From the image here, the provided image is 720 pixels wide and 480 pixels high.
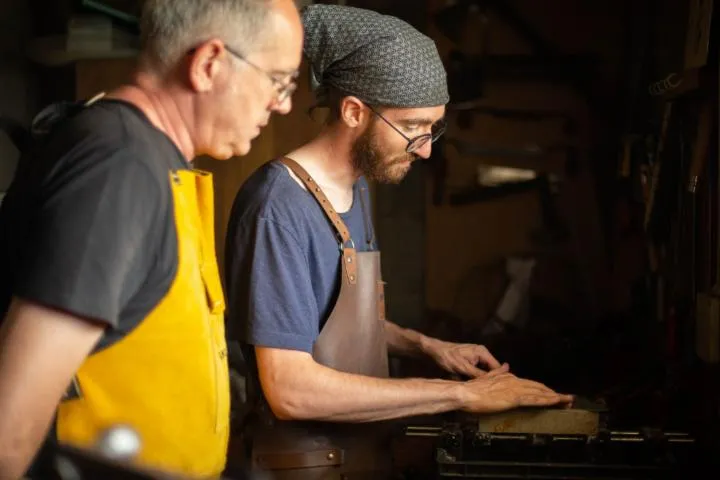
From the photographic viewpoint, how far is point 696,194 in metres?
2.11

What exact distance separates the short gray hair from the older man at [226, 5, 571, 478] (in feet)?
1.51

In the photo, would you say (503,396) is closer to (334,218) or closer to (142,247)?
(334,218)

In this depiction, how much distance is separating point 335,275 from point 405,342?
0.41 m

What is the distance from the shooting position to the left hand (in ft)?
6.39

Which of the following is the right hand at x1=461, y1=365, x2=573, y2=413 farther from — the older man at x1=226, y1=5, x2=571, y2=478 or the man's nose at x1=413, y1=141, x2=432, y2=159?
the man's nose at x1=413, y1=141, x2=432, y2=159

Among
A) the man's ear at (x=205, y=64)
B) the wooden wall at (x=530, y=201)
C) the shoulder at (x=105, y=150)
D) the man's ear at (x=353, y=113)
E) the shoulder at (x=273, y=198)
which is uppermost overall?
the man's ear at (x=205, y=64)

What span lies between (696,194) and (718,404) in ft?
1.59

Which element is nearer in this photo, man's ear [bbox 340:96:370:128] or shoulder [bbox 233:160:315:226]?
shoulder [bbox 233:160:315:226]

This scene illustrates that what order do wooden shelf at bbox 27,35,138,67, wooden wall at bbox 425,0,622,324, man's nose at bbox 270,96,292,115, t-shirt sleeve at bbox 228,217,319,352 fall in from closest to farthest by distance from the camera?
man's nose at bbox 270,96,292,115
t-shirt sleeve at bbox 228,217,319,352
wooden shelf at bbox 27,35,138,67
wooden wall at bbox 425,0,622,324

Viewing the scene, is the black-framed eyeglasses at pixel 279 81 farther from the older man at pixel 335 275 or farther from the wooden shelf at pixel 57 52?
the wooden shelf at pixel 57 52

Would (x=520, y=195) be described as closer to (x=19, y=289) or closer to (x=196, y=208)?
(x=196, y=208)

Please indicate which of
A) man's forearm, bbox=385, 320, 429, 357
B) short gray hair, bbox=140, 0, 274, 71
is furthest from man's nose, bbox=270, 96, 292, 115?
man's forearm, bbox=385, 320, 429, 357

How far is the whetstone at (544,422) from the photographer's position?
5.21 feet

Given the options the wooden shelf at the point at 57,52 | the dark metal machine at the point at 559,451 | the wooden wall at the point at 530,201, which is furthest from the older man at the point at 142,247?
the wooden wall at the point at 530,201
